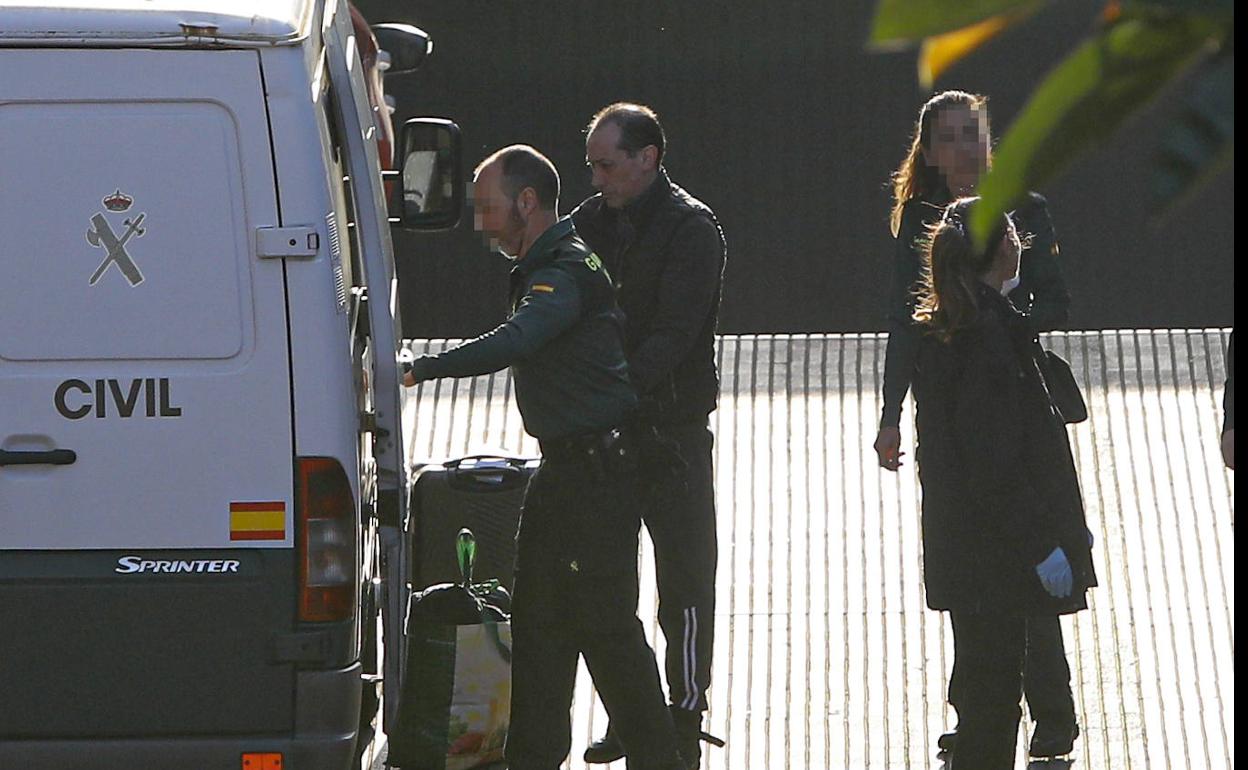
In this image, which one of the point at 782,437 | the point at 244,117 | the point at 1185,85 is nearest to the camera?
the point at 1185,85

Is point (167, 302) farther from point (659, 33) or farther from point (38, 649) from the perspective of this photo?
point (659, 33)

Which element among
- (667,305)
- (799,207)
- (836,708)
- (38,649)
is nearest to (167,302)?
(38,649)

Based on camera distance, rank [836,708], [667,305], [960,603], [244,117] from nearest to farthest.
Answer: [244,117], [960,603], [667,305], [836,708]

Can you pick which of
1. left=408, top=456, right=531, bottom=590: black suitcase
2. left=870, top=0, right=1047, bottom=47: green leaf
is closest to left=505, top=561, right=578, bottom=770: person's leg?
left=408, top=456, right=531, bottom=590: black suitcase

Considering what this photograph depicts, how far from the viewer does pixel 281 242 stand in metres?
4.05

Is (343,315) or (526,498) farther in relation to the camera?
(526,498)

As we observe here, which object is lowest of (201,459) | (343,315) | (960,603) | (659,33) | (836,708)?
(836,708)

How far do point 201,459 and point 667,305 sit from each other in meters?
1.61

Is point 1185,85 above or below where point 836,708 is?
above

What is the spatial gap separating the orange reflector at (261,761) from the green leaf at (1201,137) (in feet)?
11.6

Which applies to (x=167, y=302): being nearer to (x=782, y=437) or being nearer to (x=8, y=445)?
(x=8, y=445)

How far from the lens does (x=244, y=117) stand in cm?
404

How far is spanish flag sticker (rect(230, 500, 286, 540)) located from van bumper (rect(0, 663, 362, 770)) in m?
0.32

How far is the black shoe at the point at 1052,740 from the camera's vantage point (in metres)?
5.50
